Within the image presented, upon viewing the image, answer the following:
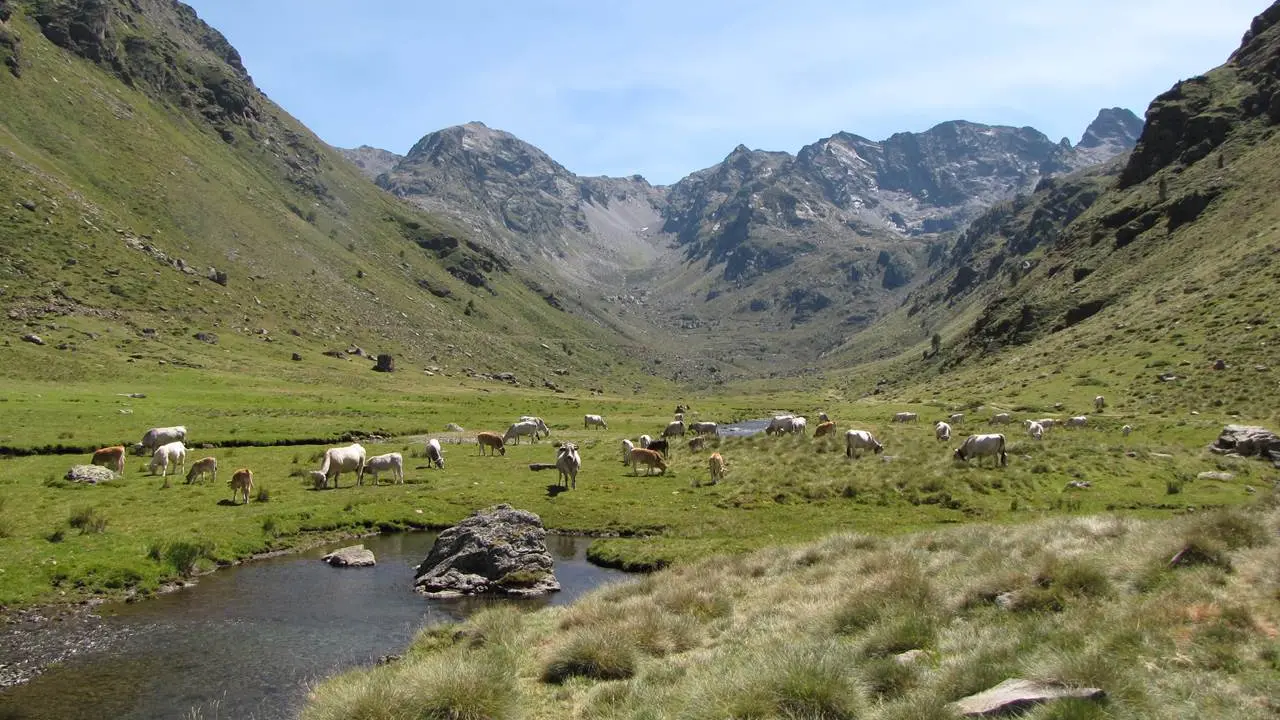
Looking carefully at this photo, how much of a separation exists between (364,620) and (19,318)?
97.3m

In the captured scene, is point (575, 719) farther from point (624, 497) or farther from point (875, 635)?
point (624, 497)

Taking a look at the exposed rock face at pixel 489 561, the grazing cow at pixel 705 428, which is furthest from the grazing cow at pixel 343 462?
the grazing cow at pixel 705 428

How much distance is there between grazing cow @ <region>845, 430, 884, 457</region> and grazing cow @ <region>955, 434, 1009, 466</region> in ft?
17.5

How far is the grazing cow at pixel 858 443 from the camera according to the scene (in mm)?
43750

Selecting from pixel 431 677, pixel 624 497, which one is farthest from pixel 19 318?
pixel 431 677

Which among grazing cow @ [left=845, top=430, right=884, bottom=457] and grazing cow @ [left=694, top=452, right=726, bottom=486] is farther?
grazing cow @ [left=845, top=430, right=884, bottom=457]

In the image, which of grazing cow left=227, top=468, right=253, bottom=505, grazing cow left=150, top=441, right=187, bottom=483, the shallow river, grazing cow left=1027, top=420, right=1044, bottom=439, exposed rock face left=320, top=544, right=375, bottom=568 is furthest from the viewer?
grazing cow left=1027, top=420, right=1044, bottom=439

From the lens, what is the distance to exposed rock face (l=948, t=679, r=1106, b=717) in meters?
8.62

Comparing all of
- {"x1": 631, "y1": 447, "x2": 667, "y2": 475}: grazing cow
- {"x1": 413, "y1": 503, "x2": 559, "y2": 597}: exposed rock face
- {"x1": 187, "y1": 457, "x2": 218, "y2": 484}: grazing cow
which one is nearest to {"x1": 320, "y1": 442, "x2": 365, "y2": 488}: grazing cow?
{"x1": 187, "y1": 457, "x2": 218, "y2": 484}: grazing cow

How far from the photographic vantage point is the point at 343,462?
38.5 meters

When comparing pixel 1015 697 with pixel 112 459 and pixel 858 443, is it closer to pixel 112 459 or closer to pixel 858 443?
pixel 858 443

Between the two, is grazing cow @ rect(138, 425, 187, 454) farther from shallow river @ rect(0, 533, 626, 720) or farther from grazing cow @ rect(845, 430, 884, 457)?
grazing cow @ rect(845, 430, 884, 457)

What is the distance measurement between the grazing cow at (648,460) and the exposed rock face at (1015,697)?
33.2 meters

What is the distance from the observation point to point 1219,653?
971 centimetres
